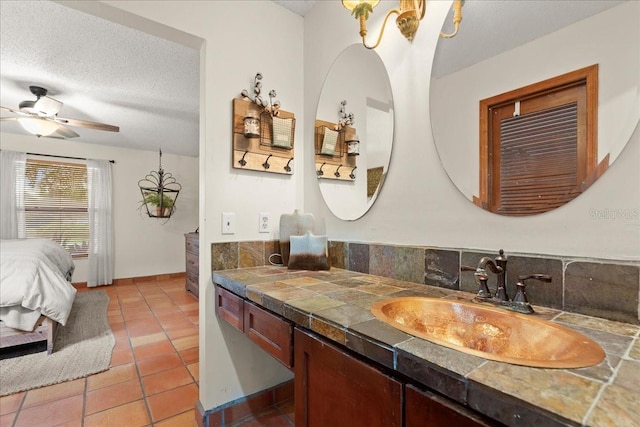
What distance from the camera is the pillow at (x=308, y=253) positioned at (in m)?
1.53

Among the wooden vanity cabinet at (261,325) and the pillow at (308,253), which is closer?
the wooden vanity cabinet at (261,325)

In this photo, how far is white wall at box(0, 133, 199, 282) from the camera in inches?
181

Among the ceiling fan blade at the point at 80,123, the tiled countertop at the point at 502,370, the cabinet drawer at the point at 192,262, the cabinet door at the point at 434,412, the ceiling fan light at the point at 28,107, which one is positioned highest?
the ceiling fan light at the point at 28,107

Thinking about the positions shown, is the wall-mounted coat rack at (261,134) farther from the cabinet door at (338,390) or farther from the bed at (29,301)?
the bed at (29,301)

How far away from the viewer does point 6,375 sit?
2076 millimetres

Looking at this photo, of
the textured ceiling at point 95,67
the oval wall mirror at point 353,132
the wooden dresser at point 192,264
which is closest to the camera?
the oval wall mirror at point 353,132

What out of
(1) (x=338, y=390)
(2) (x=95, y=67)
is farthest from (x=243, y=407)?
(2) (x=95, y=67)

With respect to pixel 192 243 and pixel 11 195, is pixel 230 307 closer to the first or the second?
pixel 192 243

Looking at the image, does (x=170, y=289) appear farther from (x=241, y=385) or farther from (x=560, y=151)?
(x=560, y=151)

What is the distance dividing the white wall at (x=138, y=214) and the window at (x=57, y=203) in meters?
0.23

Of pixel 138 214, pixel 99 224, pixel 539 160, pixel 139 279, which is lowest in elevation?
pixel 139 279

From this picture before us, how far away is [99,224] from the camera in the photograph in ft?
15.3

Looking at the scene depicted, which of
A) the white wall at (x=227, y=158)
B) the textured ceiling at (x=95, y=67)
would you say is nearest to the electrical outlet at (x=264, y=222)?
the white wall at (x=227, y=158)

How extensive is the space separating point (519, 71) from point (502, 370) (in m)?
0.92
